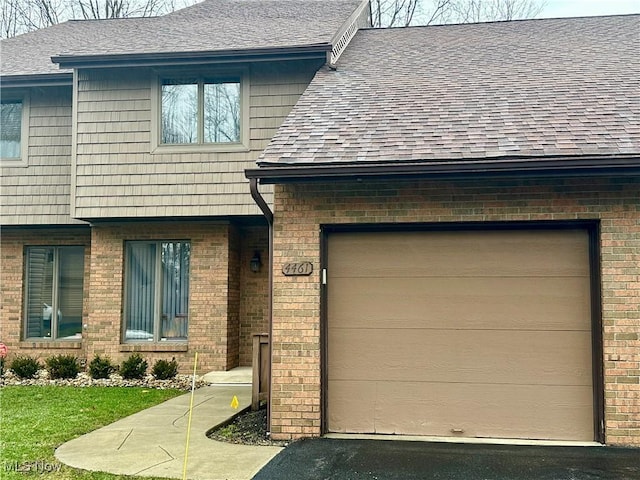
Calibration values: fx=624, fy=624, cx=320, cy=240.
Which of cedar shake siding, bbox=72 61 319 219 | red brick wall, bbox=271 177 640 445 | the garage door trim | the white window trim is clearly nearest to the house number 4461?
red brick wall, bbox=271 177 640 445

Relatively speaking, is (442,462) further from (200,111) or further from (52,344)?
(52,344)

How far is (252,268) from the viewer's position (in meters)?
11.8

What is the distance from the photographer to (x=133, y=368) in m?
10.6

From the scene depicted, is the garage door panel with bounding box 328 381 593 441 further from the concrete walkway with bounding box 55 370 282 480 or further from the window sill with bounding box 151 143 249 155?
the window sill with bounding box 151 143 249 155

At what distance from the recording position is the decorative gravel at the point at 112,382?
33.8 ft

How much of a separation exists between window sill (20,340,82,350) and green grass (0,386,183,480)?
2049 mm

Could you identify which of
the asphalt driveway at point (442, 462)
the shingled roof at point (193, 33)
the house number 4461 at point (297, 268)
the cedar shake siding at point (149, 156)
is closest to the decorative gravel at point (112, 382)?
the cedar shake siding at point (149, 156)

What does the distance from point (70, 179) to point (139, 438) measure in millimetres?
6832

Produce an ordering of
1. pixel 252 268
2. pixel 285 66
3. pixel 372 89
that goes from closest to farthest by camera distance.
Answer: pixel 372 89 < pixel 285 66 < pixel 252 268

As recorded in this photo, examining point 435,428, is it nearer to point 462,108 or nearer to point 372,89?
point 462,108

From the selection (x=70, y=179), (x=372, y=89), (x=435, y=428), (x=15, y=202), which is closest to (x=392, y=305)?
(x=435, y=428)

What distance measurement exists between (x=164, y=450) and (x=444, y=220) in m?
3.74

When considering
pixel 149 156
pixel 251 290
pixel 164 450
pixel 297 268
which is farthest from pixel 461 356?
pixel 149 156

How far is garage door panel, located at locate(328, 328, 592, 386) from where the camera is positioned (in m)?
6.62
